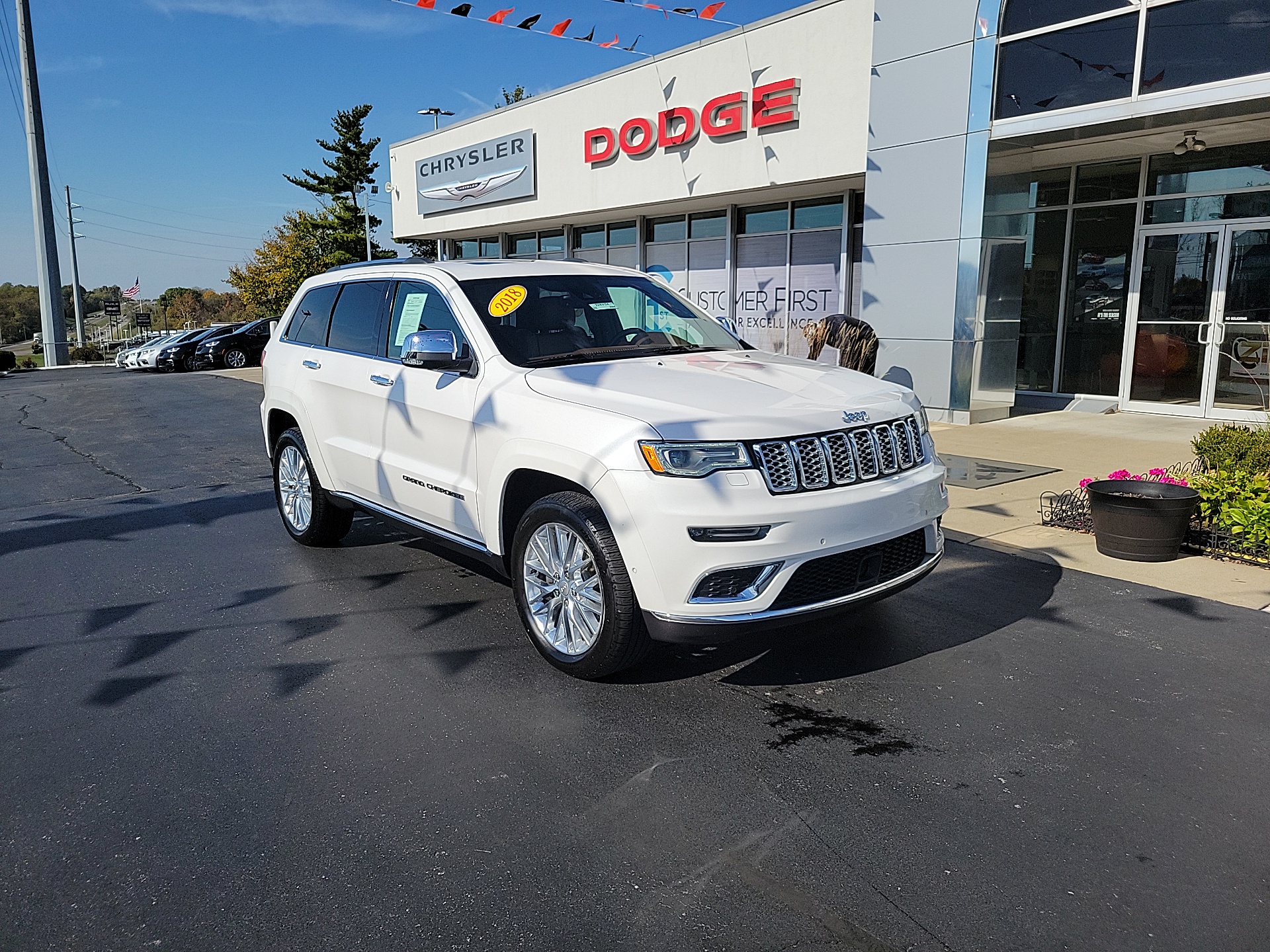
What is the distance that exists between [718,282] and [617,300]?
12547 millimetres

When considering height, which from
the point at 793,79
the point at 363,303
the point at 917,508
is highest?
the point at 793,79

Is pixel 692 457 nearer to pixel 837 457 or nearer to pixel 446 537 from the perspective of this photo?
pixel 837 457

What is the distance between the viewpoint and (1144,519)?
611 cm

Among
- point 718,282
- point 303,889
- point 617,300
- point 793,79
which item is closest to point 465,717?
point 303,889

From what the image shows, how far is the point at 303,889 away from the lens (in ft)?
9.25

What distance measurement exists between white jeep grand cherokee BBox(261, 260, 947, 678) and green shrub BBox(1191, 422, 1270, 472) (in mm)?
2979

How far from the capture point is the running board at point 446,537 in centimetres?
473

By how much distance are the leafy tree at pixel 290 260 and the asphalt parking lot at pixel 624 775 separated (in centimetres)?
4878

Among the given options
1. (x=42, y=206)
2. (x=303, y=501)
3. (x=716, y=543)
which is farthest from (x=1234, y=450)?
(x=42, y=206)

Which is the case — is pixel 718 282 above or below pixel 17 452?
above

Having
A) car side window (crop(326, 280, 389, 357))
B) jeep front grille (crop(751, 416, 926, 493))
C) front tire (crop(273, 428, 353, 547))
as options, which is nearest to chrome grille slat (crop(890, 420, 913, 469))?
jeep front grille (crop(751, 416, 926, 493))

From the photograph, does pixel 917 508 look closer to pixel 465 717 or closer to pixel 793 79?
pixel 465 717

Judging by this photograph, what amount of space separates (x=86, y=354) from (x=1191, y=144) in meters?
42.2

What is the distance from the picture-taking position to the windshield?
4965mm
